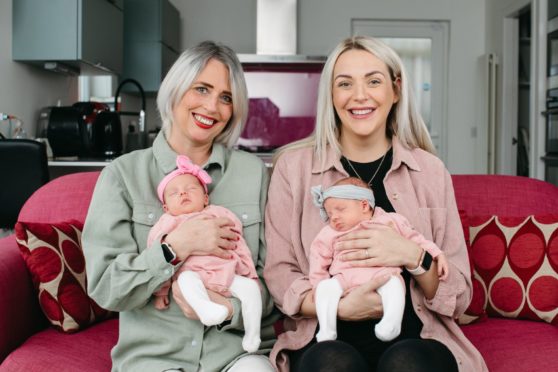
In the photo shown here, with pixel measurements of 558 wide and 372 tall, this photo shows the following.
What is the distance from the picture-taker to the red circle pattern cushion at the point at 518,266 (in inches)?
Result: 76.3

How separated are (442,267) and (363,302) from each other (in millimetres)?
232

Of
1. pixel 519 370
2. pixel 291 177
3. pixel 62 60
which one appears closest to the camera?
pixel 519 370

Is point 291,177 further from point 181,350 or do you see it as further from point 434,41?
point 434,41

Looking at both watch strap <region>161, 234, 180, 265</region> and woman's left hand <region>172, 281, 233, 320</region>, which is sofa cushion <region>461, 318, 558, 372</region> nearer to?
woman's left hand <region>172, 281, 233, 320</region>

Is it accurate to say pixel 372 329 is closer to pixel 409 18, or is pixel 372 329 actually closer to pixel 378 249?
pixel 378 249

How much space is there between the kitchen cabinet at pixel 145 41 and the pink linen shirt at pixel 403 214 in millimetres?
4090

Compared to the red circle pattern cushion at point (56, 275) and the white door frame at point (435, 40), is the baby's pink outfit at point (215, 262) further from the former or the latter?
the white door frame at point (435, 40)

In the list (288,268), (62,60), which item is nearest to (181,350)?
(288,268)

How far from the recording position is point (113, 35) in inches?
185

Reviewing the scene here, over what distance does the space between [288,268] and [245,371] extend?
0.29 meters

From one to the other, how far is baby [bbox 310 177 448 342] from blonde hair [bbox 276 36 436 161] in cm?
26

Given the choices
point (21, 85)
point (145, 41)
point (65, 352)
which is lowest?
point (65, 352)

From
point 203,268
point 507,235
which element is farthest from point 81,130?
point 507,235

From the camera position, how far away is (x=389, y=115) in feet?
6.18
